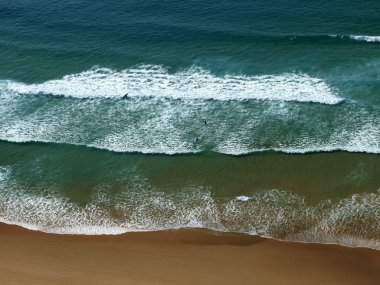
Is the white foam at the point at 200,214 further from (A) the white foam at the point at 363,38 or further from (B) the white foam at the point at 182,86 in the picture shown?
(A) the white foam at the point at 363,38

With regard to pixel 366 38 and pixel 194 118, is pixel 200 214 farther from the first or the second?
pixel 366 38

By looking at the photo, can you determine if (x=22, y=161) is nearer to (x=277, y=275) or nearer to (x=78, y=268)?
(x=78, y=268)

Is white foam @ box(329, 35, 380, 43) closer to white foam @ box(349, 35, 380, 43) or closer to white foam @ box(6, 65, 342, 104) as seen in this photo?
white foam @ box(349, 35, 380, 43)

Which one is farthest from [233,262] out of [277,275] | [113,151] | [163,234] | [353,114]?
[353,114]

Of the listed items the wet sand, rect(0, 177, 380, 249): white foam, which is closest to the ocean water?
rect(0, 177, 380, 249): white foam

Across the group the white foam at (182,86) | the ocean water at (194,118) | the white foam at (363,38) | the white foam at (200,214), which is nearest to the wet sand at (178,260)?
the white foam at (200,214)

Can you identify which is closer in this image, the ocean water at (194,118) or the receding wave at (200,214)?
the receding wave at (200,214)
